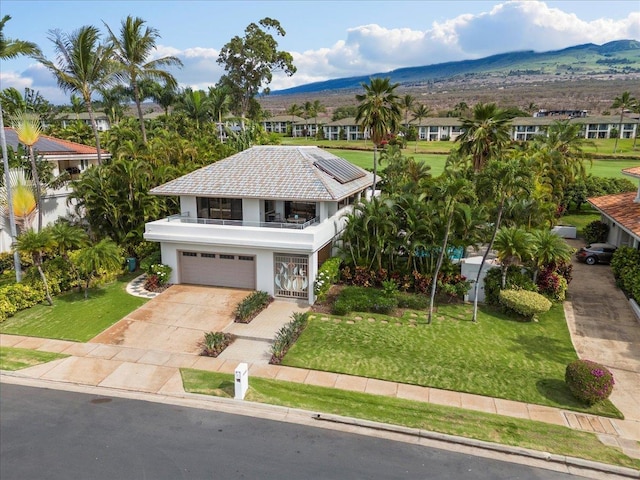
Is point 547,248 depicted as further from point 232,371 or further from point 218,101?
point 218,101

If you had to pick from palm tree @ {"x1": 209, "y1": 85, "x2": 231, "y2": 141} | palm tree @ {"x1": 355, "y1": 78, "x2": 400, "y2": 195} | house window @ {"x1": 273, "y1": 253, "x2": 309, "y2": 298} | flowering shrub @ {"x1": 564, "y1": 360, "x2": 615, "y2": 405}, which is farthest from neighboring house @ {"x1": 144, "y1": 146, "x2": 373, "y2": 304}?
palm tree @ {"x1": 209, "y1": 85, "x2": 231, "y2": 141}

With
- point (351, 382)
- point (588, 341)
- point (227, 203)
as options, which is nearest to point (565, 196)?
point (588, 341)

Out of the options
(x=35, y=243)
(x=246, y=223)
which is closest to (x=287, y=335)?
(x=246, y=223)

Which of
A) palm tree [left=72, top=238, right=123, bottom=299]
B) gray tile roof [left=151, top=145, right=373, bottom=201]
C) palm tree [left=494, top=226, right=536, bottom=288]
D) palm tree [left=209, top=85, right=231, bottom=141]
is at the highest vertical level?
palm tree [left=209, top=85, right=231, bottom=141]

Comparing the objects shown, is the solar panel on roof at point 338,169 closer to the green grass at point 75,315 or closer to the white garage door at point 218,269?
the white garage door at point 218,269

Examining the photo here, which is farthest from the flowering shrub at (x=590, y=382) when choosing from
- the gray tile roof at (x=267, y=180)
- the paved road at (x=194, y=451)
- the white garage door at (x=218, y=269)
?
the white garage door at (x=218, y=269)

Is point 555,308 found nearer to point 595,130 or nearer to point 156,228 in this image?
point 156,228

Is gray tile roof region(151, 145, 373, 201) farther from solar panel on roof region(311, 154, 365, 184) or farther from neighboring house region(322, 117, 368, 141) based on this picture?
neighboring house region(322, 117, 368, 141)
